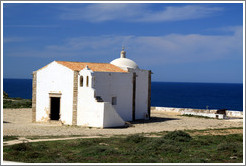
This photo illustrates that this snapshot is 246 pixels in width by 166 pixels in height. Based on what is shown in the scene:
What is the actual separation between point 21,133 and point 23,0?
32.7 feet

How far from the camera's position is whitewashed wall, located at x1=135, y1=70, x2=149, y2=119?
107 feet

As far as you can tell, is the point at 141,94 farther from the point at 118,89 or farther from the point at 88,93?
the point at 88,93

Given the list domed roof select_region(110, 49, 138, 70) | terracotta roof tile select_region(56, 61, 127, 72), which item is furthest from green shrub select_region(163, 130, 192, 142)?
domed roof select_region(110, 49, 138, 70)

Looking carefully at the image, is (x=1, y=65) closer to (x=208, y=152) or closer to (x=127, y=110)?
(x=208, y=152)

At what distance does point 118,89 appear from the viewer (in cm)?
3025

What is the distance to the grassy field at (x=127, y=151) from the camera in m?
14.8

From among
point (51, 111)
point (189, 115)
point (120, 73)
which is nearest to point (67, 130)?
point (51, 111)

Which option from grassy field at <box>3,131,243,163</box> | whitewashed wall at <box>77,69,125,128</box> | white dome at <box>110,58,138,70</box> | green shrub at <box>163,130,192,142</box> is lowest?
grassy field at <box>3,131,243,163</box>

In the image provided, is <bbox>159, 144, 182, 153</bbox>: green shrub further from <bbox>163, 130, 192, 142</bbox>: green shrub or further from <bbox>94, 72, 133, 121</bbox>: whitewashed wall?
<bbox>94, 72, 133, 121</bbox>: whitewashed wall

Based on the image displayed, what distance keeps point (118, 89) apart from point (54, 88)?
16.4 ft

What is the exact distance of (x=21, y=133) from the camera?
22.1m

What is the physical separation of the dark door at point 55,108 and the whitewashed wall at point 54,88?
Answer: 0.36m

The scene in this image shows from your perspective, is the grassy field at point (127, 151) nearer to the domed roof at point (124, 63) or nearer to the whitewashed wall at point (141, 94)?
the whitewashed wall at point (141, 94)

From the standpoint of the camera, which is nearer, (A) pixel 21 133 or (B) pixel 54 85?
(A) pixel 21 133
